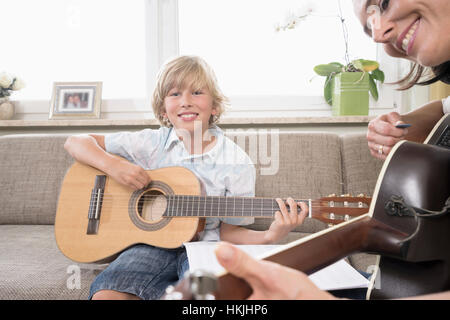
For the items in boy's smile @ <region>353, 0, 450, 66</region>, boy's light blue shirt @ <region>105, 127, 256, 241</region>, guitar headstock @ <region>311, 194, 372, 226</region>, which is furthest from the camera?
boy's light blue shirt @ <region>105, 127, 256, 241</region>

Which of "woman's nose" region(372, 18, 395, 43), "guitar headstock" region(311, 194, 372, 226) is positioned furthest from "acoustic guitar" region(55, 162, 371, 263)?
"woman's nose" region(372, 18, 395, 43)

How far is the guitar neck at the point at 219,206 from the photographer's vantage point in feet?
3.62

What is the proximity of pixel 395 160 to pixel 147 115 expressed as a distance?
179 cm

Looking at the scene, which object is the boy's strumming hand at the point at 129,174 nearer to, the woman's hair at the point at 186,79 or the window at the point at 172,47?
the woman's hair at the point at 186,79

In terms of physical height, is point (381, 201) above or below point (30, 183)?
above

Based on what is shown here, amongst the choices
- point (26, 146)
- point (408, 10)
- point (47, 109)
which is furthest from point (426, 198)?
point (47, 109)

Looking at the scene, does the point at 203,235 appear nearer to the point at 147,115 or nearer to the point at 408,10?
the point at 408,10

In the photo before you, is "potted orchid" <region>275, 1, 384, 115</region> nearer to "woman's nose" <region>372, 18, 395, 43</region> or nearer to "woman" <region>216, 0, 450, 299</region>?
"woman" <region>216, 0, 450, 299</region>

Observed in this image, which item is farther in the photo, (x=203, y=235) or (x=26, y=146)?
(x=26, y=146)

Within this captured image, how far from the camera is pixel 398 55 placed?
0.88 metres

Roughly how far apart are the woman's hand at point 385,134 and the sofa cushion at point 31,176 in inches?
56.3

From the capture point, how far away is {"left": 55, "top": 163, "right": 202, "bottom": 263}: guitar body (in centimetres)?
111

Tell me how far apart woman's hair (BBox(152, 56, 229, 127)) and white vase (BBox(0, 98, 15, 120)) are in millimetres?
1185

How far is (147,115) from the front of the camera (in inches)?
85.9
